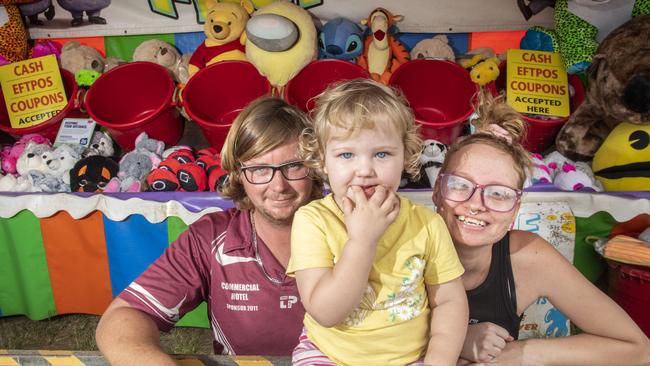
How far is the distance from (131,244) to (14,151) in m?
1.20

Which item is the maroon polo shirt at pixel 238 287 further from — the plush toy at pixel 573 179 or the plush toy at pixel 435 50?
the plush toy at pixel 435 50

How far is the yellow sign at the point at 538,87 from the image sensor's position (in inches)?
120

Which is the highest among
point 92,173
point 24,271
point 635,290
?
point 92,173

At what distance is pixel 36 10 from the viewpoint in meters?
3.69

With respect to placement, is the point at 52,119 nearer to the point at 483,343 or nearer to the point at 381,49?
the point at 381,49

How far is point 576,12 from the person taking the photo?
304 centimetres

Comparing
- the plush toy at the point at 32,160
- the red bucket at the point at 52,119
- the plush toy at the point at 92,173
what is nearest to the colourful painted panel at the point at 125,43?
the red bucket at the point at 52,119

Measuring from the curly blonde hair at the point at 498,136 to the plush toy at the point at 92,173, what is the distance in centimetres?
227

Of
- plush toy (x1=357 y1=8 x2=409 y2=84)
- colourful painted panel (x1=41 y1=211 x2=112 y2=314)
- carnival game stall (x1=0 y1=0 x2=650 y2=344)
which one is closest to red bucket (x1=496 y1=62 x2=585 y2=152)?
carnival game stall (x1=0 y1=0 x2=650 y2=344)

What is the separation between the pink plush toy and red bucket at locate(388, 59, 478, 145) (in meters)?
2.39

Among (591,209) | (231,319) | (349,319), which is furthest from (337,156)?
(591,209)

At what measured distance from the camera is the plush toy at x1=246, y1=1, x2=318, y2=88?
3230mm

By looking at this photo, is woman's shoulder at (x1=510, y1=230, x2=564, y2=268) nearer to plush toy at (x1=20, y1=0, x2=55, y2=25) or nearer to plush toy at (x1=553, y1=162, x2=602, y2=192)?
plush toy at (x1=553, y1=162, x2=602, y2=192)

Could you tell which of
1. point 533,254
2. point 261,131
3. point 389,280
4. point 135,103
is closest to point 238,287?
point 261,131
